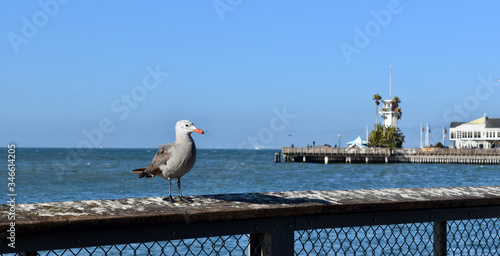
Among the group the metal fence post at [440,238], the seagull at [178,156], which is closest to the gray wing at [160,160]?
the seagull at [178,156]

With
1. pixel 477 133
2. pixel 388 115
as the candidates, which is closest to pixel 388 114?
pixel 388 115

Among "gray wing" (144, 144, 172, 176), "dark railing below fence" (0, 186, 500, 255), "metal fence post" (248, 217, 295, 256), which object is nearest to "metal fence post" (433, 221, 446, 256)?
"dark railing below fence" (0, 186, 500, 255)

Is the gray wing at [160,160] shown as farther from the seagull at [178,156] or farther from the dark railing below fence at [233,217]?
the dark railing below fence at [233,217]

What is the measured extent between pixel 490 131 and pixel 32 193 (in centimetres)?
9785

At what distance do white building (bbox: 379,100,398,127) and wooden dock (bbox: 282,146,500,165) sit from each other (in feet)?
38.3

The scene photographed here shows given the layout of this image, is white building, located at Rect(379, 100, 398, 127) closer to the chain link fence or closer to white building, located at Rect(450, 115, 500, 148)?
white building, located at Rect(450, 115, 500, 148)

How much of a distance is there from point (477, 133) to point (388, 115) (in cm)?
2014

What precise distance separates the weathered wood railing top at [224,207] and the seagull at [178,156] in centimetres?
40

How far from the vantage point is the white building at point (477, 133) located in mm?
120369

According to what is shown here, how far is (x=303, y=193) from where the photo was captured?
3609mm

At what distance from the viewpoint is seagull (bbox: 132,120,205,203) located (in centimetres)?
377

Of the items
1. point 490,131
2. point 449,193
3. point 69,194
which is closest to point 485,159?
point 490,131

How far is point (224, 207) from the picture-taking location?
3057mm

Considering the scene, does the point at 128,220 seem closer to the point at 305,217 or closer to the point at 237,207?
the point at 237,207
